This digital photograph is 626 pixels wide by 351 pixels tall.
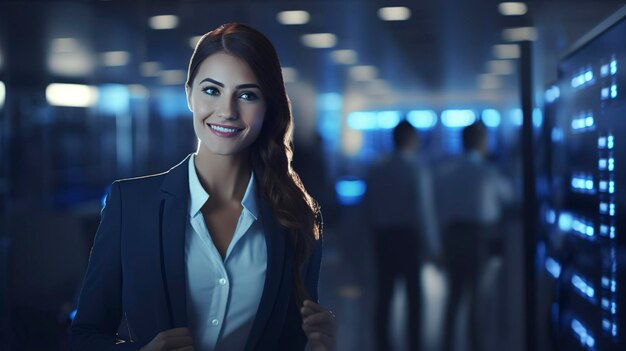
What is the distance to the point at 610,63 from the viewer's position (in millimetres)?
1770

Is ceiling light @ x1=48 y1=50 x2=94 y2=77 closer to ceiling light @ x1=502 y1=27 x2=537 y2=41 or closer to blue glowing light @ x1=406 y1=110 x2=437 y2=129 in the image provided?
blue glowing light @ x1=406 y1=110 x2=437 y2=129

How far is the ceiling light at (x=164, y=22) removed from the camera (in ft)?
17.5

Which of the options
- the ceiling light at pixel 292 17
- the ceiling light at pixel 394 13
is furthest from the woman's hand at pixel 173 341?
the ceiling light at pixel 394 13

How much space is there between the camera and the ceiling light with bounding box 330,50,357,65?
17.7ft

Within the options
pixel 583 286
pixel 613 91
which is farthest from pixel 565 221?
pixel 613 91

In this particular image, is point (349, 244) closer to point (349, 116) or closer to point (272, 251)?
point (349, 116)

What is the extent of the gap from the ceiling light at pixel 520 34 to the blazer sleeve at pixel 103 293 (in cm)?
426

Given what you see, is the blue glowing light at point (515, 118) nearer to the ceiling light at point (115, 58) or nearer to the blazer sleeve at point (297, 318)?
the ceiling light at point (115, 58)

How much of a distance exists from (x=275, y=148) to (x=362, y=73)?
151 inches

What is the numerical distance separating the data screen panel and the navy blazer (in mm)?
825

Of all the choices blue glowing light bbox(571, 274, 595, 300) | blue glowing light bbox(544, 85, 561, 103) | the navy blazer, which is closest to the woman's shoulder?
the navy blazer

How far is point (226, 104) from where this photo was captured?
156 centimetres

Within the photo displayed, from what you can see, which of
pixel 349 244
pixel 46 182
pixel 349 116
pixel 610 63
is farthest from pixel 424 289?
pixel 610 63

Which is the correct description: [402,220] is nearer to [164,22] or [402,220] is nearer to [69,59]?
[164,22]
